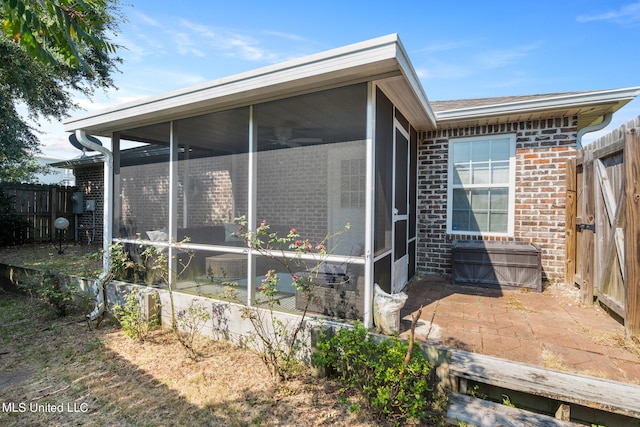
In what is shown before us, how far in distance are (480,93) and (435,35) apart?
6.82ft

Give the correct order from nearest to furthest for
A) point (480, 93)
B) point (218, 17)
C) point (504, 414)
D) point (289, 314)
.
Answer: point (504, 414), point (289, 314), point (218, 17), point (480, 93)

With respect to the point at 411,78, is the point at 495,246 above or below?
below

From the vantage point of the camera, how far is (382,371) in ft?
7.54

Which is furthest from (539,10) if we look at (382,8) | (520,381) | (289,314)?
(289,314)

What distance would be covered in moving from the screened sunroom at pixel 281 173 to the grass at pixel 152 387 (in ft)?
2.23

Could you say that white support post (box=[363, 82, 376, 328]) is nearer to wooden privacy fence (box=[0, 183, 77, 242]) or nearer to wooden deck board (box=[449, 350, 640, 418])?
wooden deck board (box=[449, 350, 640, 418])

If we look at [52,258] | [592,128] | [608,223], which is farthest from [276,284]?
[52,258]

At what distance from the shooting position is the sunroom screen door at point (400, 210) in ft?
12.4

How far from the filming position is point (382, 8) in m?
5.54

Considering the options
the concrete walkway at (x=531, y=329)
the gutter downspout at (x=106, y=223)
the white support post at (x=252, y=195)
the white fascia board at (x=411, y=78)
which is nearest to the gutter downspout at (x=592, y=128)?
the concrete walkway at (x=531, y=329)

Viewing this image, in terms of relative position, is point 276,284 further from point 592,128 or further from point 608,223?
point 592,128

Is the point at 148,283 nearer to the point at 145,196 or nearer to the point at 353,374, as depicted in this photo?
the point at 145,196

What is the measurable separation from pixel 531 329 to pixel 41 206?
41.5ft

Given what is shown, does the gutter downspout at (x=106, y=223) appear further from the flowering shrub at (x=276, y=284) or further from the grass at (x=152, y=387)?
the flowering shrub at (x=276, y=284)
